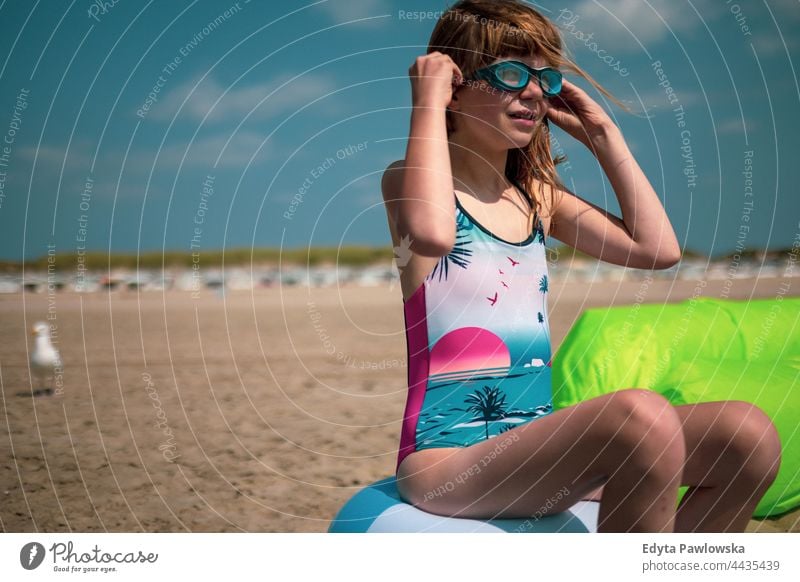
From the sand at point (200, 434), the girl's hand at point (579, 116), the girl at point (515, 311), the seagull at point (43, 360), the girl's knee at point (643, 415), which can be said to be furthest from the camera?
the seagull at point (43, 360)

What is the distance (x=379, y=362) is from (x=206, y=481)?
4428 millimetres

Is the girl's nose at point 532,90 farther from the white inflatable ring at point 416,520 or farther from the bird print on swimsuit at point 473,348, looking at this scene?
the white inflatable ring at point 416,520

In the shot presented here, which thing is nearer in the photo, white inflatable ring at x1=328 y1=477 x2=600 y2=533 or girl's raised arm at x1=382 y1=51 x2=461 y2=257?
girl's raised arm at x1=382 y1=51 x2=461 y2=257

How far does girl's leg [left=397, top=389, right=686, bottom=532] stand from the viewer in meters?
1.31

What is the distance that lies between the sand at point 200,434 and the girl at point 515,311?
166 centimetres

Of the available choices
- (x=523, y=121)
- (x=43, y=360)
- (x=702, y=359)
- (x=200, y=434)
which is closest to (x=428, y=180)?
(x=523, y=121)

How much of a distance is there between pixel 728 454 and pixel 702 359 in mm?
2181

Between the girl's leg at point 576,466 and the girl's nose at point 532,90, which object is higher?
the girl's nose at point 532,90

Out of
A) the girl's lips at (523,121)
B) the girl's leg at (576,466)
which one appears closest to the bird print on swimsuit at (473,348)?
the girl's leg at (576,466)

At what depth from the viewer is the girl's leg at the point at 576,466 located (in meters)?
1.31

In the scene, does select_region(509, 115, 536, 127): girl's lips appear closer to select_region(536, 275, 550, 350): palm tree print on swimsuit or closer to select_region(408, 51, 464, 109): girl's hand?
select_region(408, 51, 464, 109): girl's hand

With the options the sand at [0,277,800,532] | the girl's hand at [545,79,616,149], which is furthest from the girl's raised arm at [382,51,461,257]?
the sand at [0,277,800,532]

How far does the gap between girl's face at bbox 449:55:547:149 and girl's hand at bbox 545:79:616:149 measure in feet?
0.74
